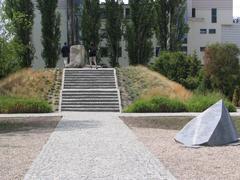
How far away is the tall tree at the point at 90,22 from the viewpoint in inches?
2058

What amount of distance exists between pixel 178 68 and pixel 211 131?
29210 millimetres

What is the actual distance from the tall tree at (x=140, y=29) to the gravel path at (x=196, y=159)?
35356 mm

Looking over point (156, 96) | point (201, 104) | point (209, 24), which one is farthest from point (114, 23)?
point (201, 104)

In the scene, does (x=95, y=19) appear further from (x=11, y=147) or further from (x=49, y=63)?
(x=11, y=147)

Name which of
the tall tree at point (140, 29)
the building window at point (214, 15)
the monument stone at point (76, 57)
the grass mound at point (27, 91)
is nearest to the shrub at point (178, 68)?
the tall tree at point (140, 29)

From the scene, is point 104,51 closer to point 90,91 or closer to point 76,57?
point 76,57

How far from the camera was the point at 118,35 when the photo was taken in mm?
52344

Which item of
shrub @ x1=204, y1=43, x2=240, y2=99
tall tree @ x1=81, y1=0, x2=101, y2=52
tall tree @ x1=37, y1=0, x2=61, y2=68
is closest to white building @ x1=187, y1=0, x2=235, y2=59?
tall tree @ x1=81, y1=0, x2=101, y2=52

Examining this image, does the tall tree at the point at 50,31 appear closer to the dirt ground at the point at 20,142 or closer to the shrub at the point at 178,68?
the shrub at the point at 178,68

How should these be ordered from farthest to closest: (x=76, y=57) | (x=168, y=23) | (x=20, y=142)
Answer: (x=168, y=23)
(x=76, y=57)
(x=20, y=142)

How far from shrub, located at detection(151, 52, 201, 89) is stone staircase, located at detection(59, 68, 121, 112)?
302 inches

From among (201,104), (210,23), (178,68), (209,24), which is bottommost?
(201,104)

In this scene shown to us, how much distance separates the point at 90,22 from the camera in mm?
52250

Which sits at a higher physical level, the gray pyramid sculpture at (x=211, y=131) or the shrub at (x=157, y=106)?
the gray pyramid sculpture at (x=211, y=131)
